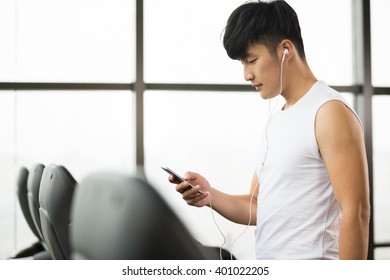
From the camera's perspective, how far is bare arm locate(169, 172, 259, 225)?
1.42 metres

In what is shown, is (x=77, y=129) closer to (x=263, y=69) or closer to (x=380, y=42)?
(x=263, y=69)

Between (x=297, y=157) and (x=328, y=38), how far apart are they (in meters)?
1.11

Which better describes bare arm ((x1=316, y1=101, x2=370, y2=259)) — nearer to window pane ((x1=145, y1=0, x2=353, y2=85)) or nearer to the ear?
the ear

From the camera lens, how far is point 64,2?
216 centimetres

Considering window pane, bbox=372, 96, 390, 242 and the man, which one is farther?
window pane, bbox=372, 96, 390, 242

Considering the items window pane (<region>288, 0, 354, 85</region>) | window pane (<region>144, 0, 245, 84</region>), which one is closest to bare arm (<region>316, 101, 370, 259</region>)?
window pane (<region>288, 0, 354, 85</region>)

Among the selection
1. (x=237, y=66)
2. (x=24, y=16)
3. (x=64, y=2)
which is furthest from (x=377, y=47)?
(x=24, y=16)

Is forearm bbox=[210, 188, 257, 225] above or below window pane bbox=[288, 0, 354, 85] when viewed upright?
below

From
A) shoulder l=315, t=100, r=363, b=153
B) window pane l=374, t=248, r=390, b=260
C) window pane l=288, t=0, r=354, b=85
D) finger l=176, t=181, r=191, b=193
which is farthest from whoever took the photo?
window pane l=288, t=0, r=354, b=85

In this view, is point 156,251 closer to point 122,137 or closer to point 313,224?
point 313,224

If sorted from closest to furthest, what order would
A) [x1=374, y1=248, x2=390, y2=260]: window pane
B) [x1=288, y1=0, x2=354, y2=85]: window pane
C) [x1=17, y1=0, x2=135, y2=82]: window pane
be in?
[x1=374, y1=248, x2=390, y2=260]: window pane → [x1=288, y1=0, x2=354, y2=85]: window pane → [x1=17, y1=0, x2=135, y2=82]: window pane

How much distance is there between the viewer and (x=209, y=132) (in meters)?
2.21

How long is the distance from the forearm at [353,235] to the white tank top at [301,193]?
0.30 feet
